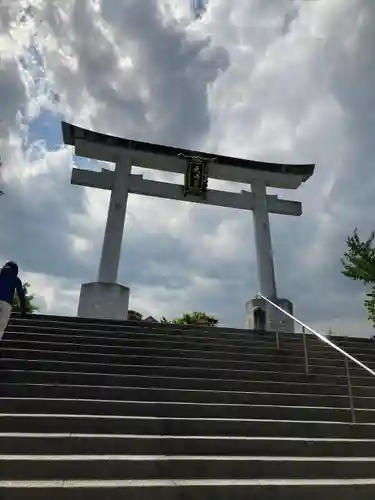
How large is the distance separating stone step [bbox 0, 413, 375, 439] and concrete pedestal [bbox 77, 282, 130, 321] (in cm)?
557

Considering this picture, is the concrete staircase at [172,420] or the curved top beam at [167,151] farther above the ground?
the curved top beam at [167,151]

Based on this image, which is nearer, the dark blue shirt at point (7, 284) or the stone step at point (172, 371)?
the dark blue shirt at point (7, 284)

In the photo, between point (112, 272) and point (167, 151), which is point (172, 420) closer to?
point (112, 272)

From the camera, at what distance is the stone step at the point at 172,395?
4090 mm

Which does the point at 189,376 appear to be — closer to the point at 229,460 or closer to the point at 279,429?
the point at 279,429

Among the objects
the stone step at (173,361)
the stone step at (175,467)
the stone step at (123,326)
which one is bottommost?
the stone step at (175,467)

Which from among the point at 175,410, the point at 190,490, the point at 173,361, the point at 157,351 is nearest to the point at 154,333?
the point at 157,351

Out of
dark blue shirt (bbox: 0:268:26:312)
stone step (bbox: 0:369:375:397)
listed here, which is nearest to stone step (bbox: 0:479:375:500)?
stone step (bbox: 0:369:375:397)

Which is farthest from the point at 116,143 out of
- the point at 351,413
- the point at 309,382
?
the point at 351,413

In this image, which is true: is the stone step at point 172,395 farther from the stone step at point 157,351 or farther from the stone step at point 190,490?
the stone step at point 190,490

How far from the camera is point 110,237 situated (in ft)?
34.7

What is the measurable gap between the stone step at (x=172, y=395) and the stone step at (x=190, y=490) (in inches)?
56.5

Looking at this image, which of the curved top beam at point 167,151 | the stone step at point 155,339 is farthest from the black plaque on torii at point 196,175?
the stone step at point 155,339

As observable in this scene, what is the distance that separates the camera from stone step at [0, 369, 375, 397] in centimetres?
444
